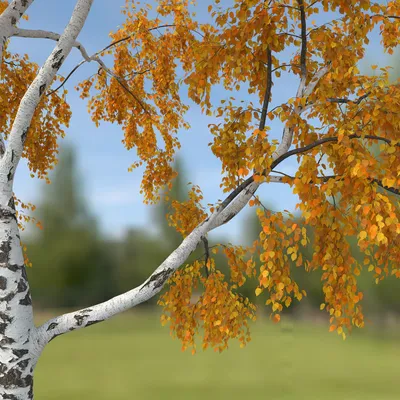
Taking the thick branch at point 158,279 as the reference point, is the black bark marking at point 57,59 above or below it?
above

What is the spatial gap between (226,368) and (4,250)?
535 inches

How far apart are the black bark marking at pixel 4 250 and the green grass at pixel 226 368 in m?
8.94

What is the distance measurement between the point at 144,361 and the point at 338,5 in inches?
665

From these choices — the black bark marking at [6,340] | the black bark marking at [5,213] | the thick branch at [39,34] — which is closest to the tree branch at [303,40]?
the thick branch at [39,34]

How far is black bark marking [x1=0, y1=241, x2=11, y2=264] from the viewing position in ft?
14.6

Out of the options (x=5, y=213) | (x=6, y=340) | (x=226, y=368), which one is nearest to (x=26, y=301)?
(x=6, y=340)

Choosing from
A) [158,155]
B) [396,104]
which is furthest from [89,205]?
[396,104]

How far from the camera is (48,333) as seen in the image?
4512 millimetres

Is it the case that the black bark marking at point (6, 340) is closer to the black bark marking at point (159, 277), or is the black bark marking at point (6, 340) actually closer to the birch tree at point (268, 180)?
the birch tree at point (268, 180)

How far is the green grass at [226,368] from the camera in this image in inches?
547

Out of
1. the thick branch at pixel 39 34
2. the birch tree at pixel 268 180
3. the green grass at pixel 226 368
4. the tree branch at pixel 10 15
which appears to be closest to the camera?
the birch tree at pixel 268 180

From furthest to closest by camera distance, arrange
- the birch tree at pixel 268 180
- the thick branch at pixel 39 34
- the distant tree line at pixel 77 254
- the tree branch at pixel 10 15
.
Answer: the distant tree line at pixel 77 254
the thick branch at pixel 39 34
the tree branch at pixel 10 15
the birch tree at pixel 268 180

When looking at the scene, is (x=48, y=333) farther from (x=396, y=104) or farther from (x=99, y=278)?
(x=99, y=278)

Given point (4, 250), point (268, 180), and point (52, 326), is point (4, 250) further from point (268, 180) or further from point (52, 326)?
point (268, 180)
